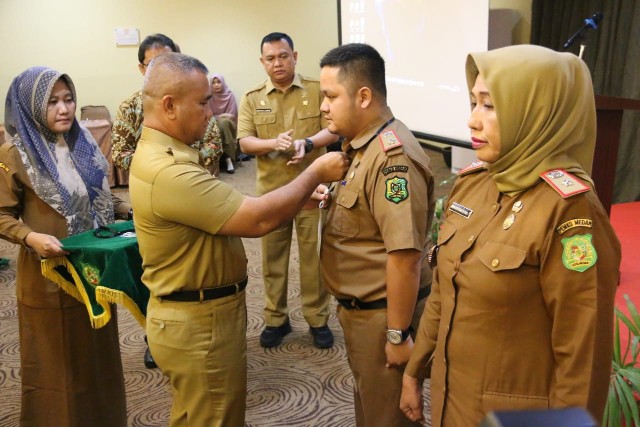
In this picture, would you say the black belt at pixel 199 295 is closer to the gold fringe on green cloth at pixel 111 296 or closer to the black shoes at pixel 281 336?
the gold fringe on green cloth at pixel 111 296

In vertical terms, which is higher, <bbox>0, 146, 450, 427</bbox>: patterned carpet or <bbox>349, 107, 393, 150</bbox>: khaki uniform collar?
<bbox>349, 107, 393, 150</bbox>: khaki uniform collar

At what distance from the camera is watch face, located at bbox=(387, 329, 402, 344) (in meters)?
1.62

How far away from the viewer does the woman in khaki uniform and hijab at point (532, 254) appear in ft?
3.47

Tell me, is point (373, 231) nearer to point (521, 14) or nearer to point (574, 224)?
point (574, 224)

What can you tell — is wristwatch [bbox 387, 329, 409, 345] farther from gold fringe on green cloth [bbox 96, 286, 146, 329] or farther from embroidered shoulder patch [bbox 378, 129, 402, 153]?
gold fringe on green cloth [bbox 96, 286, 146, 329]

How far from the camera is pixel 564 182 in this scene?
1072 mm

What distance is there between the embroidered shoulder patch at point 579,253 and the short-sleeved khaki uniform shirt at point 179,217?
0.85 meters

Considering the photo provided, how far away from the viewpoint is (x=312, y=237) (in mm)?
3074

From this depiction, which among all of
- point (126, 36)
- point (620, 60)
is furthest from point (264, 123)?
point (126, 36)

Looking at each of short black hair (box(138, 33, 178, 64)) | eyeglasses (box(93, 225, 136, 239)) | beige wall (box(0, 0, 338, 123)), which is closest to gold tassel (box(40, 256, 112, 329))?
eyeglasses (box(93, 225, 136, 239))

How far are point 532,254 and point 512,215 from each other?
10 centimetres

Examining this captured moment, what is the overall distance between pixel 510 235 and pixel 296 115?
2118 mm

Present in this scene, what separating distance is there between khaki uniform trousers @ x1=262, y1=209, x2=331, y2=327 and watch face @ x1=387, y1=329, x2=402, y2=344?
1.45 meters

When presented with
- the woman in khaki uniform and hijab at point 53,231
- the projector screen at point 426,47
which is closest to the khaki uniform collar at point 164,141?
the woman in khaki uniform and hijab at point 53,231
